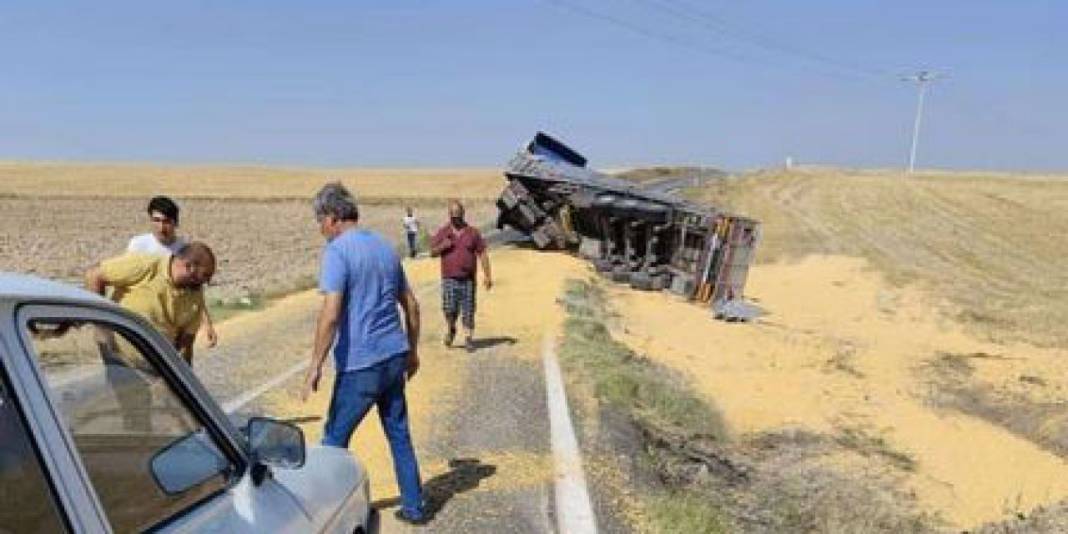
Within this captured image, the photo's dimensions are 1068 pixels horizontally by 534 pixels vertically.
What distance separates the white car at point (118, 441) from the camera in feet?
7.04

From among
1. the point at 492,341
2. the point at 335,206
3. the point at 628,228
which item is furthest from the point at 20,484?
the point at 628,228

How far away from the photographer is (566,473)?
7902 mm

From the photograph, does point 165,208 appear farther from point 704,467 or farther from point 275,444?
point 704,467

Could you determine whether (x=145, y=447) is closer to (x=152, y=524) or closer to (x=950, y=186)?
(x=152, y=524)

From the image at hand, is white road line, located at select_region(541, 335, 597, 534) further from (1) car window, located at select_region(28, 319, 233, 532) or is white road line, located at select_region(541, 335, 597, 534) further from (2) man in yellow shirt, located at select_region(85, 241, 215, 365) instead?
(1) car window, located at select_region(28, 319, 233, 532)

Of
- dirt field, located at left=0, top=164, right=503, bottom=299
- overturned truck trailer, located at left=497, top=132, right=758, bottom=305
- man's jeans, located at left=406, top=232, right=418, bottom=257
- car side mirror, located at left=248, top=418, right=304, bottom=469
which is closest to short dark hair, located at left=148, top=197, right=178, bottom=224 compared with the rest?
car side mirror, located at left=248, top=418, right=304, bottom=469

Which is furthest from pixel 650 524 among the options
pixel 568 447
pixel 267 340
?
pixel 267 340

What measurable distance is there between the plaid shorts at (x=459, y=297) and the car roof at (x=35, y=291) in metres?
10.9

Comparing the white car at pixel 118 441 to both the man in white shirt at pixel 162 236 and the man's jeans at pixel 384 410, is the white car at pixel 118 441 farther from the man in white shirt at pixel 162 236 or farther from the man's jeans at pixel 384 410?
the man in white shirt at pixel 162 236

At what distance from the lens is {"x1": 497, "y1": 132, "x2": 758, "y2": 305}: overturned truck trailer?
2436cm

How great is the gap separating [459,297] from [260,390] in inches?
129

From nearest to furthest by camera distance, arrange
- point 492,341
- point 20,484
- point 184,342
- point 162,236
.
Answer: point 20,484 < point 184,342 < point 162,236 < point 492,341

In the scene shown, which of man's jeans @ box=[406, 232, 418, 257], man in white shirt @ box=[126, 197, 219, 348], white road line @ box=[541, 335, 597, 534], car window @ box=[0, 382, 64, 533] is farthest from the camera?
man's jeans @ box=[406, 232, 418, 257]

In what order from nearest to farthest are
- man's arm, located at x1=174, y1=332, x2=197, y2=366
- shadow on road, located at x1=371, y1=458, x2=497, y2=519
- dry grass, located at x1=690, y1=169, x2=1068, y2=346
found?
shadow on road, located at x1=371, y1=458, x2=497, y2=519, man's arm, located at x1=174, y1=332, x2=197, y2=366, dry grass, located at x1=690, y1=169, x2=1068, y2=346
